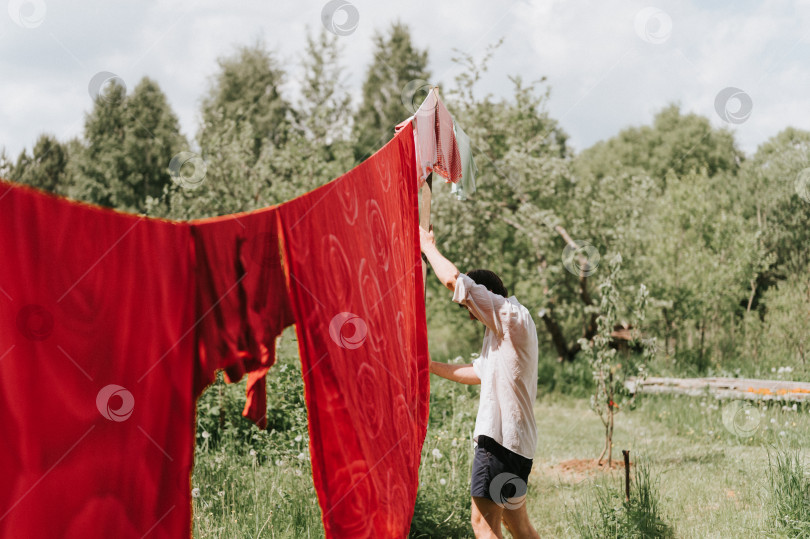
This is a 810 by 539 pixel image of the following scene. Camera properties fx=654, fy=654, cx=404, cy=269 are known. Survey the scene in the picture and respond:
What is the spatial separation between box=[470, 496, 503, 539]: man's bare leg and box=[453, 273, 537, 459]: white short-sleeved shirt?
261 mm

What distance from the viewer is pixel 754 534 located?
12.7 ft

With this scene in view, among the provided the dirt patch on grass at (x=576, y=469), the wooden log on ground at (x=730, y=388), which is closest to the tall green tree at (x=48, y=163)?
the wooden log on ground at (x=730, y=388)

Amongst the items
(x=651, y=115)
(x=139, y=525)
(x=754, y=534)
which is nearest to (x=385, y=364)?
(x=139, y=525)

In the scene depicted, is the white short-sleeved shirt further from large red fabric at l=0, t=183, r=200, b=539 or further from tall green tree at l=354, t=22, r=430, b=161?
tall green tree at l=354, t=22, r=430, b=161

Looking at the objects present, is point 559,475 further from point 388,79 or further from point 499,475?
point 388,79

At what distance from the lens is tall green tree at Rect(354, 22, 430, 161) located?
32.5 metres

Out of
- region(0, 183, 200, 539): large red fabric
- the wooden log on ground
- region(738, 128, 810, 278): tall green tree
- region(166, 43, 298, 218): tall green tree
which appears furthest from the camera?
region(738, 128, 810, 278): tall green tree

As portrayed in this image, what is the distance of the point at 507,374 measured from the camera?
2916 millimetres

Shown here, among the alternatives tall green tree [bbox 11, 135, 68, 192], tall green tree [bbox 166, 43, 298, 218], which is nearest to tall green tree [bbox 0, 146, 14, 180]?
tall green tree [bbox 11, 135, 68, 192]

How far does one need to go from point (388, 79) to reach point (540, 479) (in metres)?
30.4

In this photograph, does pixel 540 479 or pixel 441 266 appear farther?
pixel 540 479

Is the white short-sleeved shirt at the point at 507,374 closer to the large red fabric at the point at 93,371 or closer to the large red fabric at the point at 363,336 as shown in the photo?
the large red fabric at the point at 363,336

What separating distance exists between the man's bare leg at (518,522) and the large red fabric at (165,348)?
1.71 feet

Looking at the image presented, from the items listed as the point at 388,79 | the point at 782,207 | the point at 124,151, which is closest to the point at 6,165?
the point at 124,151
